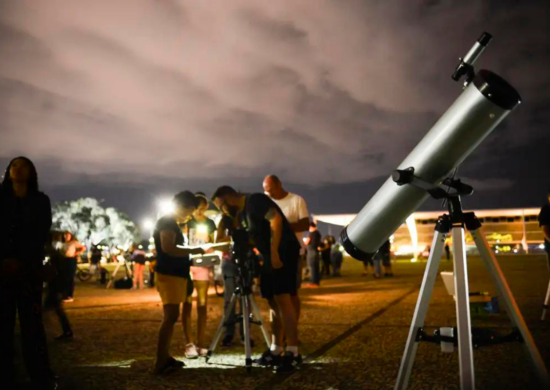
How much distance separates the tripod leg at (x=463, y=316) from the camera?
2672 mm

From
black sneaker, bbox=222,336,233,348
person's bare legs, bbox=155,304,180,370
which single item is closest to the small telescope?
person's bare legs, bbox=155,304,180,370

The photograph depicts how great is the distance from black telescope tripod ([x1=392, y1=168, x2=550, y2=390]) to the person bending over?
1.96 metres

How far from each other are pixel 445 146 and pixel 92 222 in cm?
11320

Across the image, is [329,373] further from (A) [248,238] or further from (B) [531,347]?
(B) [531,347]

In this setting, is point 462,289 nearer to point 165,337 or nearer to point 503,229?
point 165,337

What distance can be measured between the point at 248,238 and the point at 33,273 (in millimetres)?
1928

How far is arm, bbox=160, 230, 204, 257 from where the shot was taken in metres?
4.80

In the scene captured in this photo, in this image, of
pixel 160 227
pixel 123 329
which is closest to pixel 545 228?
pixel 160 227

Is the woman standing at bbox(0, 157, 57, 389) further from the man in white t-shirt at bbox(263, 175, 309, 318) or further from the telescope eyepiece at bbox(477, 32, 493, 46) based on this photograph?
the telescope eyepiece at bbox(477, 32, 493, 46)

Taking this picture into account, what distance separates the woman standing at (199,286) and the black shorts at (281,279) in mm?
816

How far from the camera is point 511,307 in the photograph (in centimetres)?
287

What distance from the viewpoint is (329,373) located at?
457cm

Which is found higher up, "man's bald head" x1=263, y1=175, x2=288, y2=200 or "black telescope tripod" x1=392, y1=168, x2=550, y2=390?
"man's bald head" x1=263, y1=175, x2=288, y2=200

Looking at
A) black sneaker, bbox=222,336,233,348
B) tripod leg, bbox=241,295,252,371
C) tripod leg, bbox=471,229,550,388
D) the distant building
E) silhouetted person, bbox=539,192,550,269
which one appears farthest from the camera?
the distant building
